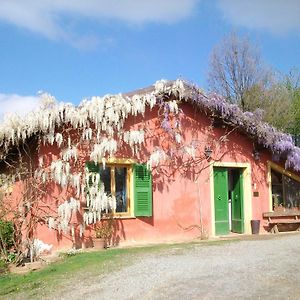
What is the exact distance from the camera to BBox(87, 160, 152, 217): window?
12141 mm

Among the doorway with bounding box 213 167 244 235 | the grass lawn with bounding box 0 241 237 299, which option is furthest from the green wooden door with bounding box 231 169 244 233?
the grass lawn with bounding box 0 241 237 299

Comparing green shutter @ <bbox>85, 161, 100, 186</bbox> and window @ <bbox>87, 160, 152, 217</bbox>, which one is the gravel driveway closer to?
window @ <bbox>87, 160, 152, 217</bbox>

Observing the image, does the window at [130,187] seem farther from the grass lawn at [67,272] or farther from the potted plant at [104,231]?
the grass lawn at [67,272]

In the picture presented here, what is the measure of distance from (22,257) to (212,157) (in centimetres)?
620

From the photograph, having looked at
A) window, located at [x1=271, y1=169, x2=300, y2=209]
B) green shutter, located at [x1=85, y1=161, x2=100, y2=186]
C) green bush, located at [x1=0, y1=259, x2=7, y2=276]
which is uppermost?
green shutter, located at [x1=85, y1=161, x2=100, y2=186]

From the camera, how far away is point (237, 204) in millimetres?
14672

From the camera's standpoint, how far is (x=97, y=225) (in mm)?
11719

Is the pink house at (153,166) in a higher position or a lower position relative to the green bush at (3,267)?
higher

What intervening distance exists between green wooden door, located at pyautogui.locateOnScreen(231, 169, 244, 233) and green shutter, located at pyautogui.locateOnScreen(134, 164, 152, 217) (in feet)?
11.4

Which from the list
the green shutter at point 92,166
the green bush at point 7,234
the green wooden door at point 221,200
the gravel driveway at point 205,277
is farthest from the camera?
the green wooden door at point 221,200

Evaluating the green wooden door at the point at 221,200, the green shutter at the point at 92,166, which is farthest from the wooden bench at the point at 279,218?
the green shutter at the point at 92,166

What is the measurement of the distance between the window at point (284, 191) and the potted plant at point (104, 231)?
19.8 ft

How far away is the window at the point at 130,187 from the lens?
12141 millimetres

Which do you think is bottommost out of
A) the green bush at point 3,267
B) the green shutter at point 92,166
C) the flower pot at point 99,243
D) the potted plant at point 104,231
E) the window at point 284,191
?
the green bush at point 3,267
